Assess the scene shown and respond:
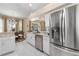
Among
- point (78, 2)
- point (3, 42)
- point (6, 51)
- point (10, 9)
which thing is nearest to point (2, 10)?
point (10, 9)

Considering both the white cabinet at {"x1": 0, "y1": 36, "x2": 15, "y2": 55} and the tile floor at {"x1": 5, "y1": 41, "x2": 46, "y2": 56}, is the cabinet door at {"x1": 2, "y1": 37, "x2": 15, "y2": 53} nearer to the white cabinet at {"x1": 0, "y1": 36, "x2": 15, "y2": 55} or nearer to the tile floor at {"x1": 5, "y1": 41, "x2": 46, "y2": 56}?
the white cabinet at {"x1": 0, "y1": 36, "x2": 15, "y2": 55}

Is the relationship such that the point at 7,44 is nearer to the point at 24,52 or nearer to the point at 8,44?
the point at 8,44

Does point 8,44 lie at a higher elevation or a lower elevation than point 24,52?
higher

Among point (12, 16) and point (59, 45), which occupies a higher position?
point (12, 16)

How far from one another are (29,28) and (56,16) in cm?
207

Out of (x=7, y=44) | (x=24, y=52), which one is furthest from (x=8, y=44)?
(x=24, y=52)

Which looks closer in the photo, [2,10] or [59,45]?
[59,45]

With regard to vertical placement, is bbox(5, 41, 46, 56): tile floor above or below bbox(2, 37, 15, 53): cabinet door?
below

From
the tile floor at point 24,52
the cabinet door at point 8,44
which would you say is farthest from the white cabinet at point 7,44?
the tile floor at point 24,52

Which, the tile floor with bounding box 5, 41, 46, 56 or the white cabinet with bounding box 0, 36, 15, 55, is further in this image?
the tile floor with bounding box 5, 41, 46, 56

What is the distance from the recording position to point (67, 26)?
3.99 ft

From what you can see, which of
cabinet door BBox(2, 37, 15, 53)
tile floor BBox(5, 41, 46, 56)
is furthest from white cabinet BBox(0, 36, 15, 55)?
tile floor BBox(5, 41, 46, 56)

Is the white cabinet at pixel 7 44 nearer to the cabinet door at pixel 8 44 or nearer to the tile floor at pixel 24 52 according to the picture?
the cabinet door at pixel 8 44

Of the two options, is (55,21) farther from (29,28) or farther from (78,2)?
(29,28)
